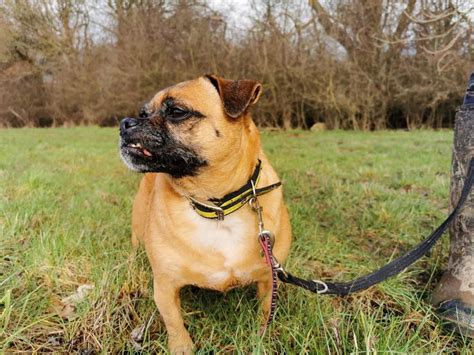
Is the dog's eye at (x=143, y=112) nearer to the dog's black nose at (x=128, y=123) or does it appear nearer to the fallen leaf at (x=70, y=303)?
the dog's black nose at (x=128, y=123)

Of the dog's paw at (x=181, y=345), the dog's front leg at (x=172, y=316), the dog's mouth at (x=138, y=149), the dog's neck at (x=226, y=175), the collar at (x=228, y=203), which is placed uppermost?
the dog's mouth at (x=138, y=149)

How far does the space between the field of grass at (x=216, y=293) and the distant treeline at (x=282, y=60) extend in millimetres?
10885

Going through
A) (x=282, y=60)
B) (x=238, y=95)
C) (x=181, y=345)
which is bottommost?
(x=181, y=345)

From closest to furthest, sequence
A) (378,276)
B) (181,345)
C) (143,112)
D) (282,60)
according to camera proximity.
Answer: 1. (378,276)
2. (181,345)
3. (143,112)
4. (282,60)

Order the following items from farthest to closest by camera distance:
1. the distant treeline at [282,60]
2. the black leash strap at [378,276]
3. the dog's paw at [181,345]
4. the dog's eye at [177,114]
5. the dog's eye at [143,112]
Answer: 1. the distant treeline at [282,60]
2. the dog's eye at [143,112]
3. the dog's eye at [177,114]
4. the dog's paw at [181,345]
5. the black leash strap at [378,276]

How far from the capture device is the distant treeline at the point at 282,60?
13648 mm

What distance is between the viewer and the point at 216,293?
2.23 meters

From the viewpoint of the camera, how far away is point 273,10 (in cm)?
1466

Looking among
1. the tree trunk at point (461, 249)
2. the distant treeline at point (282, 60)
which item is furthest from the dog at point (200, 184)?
the distant treeline at point (282, 60)

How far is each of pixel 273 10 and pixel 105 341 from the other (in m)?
15.1

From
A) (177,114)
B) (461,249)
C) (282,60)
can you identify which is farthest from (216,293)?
(282,60)

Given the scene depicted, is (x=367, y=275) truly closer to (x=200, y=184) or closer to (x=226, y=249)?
(x=226, y=249)

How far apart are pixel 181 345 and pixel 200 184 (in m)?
0.82

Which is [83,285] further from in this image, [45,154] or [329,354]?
[45,154]
